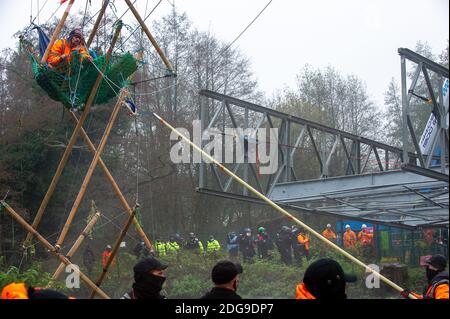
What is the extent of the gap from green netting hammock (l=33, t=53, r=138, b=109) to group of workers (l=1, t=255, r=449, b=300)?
515 cm

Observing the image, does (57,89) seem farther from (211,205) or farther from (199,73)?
(211,205)

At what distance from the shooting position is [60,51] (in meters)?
10.3

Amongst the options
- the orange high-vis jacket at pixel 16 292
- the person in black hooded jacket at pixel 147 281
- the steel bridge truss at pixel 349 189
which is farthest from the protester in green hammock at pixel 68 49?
the orange high-vis jacket at pixel 16 292

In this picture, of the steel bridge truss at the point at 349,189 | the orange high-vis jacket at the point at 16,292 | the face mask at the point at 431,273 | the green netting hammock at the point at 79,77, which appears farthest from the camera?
the steel bridge truss at the point at 349,189

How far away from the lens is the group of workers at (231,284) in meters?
4.24

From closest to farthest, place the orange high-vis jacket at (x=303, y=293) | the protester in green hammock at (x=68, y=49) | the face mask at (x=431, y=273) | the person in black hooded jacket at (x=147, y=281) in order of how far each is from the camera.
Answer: the orange high-vis jacket at (x=303, y=293) < the person in black hooded jacket at (x=147, y=281) < the face mask at (x=431, y=273) < the protester in green hammock at (x=68, y=49)

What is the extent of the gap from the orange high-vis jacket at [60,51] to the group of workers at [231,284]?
5120 millimetres

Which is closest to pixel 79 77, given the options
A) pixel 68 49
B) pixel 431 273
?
pixel 68 49

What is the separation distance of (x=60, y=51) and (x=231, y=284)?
6.28 m

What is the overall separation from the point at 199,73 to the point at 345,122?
1109 cm

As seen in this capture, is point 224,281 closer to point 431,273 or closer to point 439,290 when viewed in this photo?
point 439,290

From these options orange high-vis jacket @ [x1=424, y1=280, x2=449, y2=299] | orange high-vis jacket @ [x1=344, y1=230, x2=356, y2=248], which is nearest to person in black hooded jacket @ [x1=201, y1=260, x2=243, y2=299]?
orange high-vis jacket @ [x1=424, y1=280, x2=449, y2=299]

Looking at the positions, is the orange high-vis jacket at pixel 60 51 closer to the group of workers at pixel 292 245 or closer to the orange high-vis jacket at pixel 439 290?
the orange high-vis jacket at pixel 439 290
